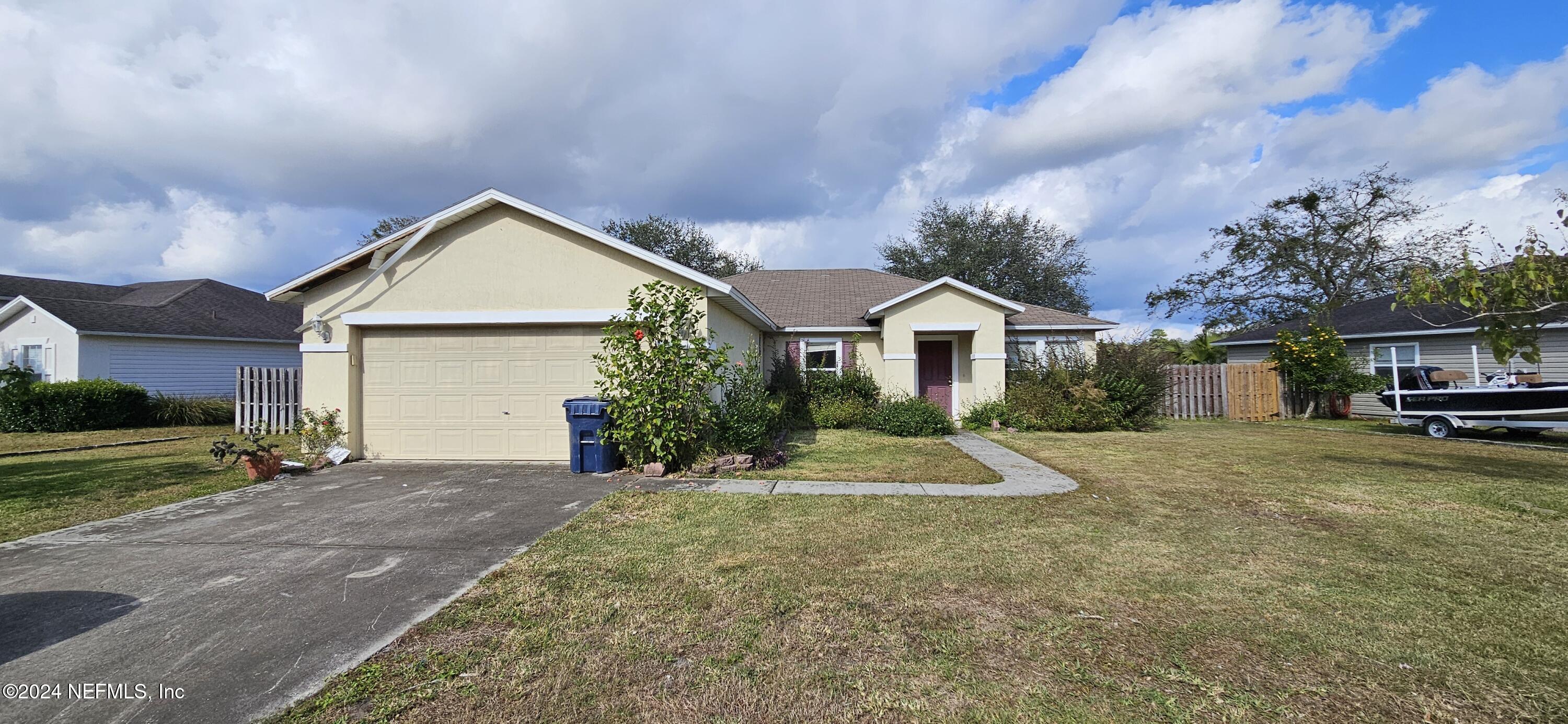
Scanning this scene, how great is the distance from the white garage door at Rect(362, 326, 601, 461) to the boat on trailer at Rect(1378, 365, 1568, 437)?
17483mm

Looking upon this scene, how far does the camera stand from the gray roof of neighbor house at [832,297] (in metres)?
17.2

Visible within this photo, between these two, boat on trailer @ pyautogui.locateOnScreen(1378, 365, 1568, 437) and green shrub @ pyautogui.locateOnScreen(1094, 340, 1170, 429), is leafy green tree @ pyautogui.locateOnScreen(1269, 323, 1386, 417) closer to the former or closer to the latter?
boat on trailer @ pyautogui.locateOnScreen(1378, 365, 1568, 437)

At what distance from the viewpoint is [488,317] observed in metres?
10.0

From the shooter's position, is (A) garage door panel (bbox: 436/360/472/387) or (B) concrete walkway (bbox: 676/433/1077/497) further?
(A) garage door panel (bbox: 436/360/472/387)

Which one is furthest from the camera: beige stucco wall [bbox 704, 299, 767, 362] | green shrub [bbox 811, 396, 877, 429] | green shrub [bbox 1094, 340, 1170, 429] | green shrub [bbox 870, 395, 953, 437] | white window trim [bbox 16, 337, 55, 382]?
white window trim [bbox 16, 337, 55, 382]

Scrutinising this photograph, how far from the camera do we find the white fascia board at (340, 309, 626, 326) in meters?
9.88

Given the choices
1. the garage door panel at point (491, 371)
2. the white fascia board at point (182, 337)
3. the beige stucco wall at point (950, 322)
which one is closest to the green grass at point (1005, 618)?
the garage door panel at point (491, 371)

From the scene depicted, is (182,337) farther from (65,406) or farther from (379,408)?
(379,408)

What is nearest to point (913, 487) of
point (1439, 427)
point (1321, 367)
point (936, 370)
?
point (936, 370)

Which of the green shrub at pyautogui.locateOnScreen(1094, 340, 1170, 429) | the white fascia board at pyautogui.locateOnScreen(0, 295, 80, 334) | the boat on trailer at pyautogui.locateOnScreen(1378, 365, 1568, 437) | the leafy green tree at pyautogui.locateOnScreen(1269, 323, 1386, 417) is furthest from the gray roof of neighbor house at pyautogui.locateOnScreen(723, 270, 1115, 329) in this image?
the white fascia board at pyautogui.locateOnScreen(0, 295, 80, 334)

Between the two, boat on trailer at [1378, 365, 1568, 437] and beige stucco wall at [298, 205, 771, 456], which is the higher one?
beige stucco wall at [298, 205, 771, 456]

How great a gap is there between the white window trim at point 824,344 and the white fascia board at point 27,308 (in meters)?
21.0

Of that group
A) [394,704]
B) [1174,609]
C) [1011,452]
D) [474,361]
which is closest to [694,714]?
[394,704]

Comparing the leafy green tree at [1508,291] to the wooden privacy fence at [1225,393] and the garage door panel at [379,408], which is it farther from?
the garage door panel at [379,408]
